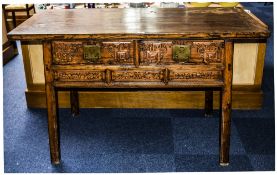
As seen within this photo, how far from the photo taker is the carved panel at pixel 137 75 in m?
1.93

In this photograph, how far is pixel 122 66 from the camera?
191 centimetres

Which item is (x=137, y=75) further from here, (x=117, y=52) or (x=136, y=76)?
(x=117, y=52)

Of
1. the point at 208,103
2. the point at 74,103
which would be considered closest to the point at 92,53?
the point at 74,103

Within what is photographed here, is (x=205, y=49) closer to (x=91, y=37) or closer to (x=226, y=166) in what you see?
(x=91, y=37)

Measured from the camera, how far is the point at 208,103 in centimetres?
273

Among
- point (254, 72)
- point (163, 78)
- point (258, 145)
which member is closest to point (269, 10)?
point (254, 72)

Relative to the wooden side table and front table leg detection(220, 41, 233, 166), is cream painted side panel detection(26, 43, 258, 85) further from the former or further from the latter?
front table leg detection(220, 41, 233, 166)

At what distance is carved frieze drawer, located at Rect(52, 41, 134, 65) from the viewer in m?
1.88

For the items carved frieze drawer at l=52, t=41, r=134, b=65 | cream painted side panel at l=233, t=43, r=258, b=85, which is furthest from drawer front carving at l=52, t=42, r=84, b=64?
cream painted side panel at l=233, t=43, r=258, b=85

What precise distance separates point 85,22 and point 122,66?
37 cm

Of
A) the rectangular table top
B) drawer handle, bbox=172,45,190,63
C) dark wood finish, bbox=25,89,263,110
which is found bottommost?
dark wood finish, bbox=25,89,263,110

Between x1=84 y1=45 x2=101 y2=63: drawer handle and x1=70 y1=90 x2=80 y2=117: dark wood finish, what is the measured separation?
879 millimetres

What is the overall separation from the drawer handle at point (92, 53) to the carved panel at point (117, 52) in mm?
30

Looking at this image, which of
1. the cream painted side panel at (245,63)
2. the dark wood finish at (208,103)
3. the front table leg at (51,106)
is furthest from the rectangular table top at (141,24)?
the dark wood finish at (208,103)
